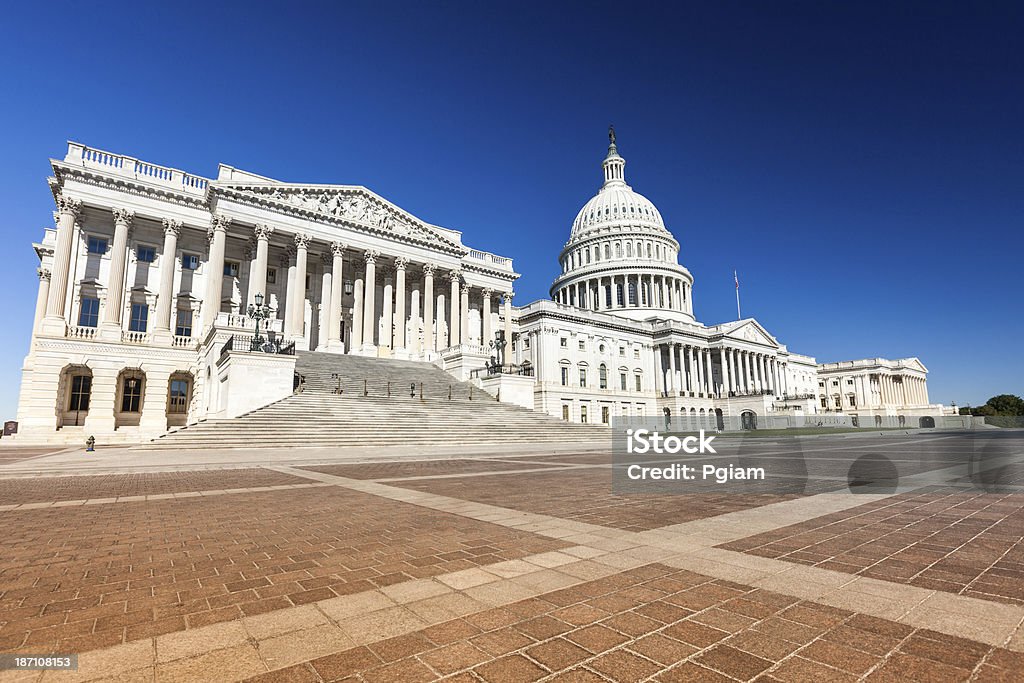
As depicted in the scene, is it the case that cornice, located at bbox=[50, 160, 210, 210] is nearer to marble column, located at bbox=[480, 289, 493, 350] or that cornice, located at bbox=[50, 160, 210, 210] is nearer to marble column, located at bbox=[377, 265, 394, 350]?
marble column, located at bbox=[377, 265, 394, 350]

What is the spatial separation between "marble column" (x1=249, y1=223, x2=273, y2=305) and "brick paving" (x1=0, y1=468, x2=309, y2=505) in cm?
2816

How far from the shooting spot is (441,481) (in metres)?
11.3

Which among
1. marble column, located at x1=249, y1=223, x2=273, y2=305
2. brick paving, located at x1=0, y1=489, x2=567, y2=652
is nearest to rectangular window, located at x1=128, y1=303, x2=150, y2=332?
marble column, located at x1=249, y1=223, x2=273, y2=305

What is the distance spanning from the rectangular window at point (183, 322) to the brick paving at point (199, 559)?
119ft

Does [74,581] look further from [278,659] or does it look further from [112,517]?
[112,517]

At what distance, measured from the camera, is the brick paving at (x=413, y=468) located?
41.8ft

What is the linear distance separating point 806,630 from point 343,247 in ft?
144

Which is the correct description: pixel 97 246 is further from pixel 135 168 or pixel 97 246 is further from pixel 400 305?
pixel 400 305

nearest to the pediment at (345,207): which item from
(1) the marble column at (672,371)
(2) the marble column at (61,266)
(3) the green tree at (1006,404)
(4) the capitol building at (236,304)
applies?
(4) the capitol building at (236,304)

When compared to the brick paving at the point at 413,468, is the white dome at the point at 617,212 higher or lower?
higher

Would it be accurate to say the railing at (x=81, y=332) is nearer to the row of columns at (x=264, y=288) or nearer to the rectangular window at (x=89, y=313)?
the row of columns at (x=264, y=288)

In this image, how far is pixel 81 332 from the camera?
3347 centimetres

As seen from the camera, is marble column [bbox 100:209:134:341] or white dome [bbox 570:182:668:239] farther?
white dome [bbox 570:182:668:239]

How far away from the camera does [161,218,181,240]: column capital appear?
121 feet
